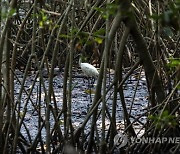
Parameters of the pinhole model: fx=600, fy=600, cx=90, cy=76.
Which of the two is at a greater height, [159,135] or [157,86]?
[157,86]

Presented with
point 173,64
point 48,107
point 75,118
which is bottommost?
point 75,118

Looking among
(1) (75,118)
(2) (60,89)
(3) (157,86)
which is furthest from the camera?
(2) (60,89)

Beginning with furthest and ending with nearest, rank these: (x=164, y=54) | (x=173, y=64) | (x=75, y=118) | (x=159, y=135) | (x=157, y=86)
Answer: (x=75, y=118) < (x=164, y=54) < (x=157, y=86) < (x=159, y=135) < (x=173, y=64)

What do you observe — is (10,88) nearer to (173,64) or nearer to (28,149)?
(28,149)

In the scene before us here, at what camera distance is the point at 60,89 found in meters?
6.93

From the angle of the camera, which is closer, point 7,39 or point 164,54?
point 7,39

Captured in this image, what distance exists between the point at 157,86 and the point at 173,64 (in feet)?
2.73

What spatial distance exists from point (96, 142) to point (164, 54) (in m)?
0.79

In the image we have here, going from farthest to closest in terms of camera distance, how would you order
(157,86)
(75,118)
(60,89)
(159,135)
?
(60,89) → (75,118) → (157,86) → (159,135)

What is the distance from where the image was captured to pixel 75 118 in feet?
17.0

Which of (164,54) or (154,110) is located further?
(164,54)

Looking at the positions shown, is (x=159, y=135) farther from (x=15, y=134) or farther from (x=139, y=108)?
(x=139, y=108)

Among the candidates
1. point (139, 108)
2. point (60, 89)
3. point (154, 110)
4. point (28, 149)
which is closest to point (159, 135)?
point (154, 110)

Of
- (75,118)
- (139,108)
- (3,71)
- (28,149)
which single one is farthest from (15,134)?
(139,108)
